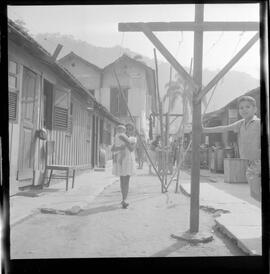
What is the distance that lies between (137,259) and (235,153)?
10.4m

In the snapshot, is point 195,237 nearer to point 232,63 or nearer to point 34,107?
point 232,63

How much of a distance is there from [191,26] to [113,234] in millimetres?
2684

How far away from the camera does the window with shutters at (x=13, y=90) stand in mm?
Result: 6035

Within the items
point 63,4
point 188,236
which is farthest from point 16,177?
point 63,4

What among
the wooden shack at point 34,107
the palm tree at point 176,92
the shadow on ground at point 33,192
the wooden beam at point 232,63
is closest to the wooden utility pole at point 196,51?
the wooden beam at point 232,63

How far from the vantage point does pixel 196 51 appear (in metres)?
4.28

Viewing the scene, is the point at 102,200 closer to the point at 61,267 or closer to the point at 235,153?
the point at 61,267

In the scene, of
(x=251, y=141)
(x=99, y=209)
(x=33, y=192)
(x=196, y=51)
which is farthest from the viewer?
(x=33, y=192)

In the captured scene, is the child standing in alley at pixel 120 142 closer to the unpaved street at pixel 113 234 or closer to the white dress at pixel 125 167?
the white dress at pixel 125 167

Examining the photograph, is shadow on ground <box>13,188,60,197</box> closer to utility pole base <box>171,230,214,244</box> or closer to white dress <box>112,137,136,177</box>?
white dress <box>112,137,136,177</box>

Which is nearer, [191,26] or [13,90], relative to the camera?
[191,26]

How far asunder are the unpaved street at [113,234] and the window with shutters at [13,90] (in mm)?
1863

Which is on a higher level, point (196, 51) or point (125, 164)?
point (196, 51)

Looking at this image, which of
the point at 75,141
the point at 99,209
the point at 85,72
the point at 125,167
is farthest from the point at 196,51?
the point at 85,72
